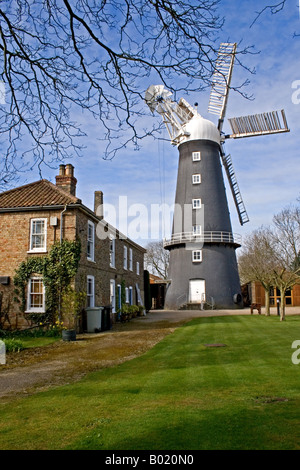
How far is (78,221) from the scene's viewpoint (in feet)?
59.4

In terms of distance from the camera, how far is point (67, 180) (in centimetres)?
1975

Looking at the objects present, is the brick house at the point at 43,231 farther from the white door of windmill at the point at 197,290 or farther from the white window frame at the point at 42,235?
the white door of windmill at the point at 197,290

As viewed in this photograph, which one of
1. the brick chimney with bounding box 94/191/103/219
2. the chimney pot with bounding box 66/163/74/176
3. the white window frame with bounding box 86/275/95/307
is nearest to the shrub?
the white window frame with bounding box 86/275/95/307

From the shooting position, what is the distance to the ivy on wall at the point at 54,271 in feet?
56.5

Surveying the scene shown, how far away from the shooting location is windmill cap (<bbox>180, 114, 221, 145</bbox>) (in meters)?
36.5

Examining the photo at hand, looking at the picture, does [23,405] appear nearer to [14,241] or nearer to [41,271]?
[41,271]

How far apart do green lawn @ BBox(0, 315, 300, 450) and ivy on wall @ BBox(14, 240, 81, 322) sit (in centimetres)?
832

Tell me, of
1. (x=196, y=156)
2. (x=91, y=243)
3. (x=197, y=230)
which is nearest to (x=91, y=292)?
(x=91, y=243)

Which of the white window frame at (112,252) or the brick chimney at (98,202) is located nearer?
the brick chimney at (98,202)

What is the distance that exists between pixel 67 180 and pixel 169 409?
15.6m

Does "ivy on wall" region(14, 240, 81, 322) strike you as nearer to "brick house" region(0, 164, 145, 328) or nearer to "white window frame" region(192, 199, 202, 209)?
"brick house" region(0, 164, 145, 328)

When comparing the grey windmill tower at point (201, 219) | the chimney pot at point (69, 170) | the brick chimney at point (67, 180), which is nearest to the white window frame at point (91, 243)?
the brick chimney at point (67, 180)

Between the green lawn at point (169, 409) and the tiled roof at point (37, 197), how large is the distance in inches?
405
